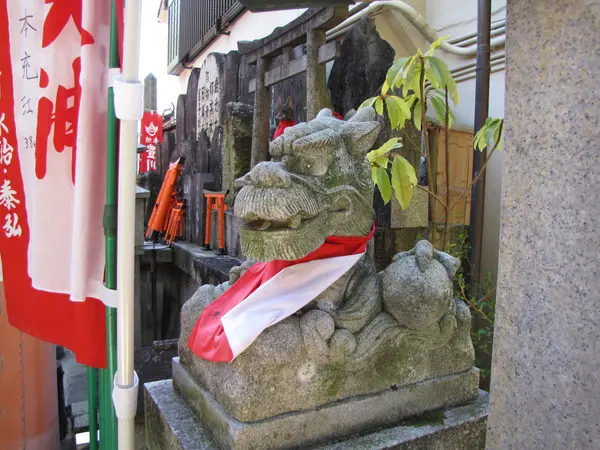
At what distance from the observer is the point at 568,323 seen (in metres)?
0.94

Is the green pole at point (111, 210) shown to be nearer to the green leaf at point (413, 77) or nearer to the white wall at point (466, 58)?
the green leaf at point (413, 77)

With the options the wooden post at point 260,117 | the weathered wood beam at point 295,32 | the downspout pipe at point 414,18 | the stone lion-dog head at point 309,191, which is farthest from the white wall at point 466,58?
the stone lion-dog head at point 309,191

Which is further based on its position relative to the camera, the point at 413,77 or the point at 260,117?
the point at 260,117

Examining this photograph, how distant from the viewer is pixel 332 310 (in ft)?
6.01

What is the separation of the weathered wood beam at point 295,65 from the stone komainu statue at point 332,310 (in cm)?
295

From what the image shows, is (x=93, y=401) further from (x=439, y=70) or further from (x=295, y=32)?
(x=295, y=32)

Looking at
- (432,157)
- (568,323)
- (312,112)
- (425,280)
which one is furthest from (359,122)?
(432,157)

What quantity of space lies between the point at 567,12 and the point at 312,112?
4.05 metres

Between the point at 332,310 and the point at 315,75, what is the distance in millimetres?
3650

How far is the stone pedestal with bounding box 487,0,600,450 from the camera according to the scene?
0.90 metres

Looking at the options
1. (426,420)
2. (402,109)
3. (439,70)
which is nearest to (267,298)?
(426,420)

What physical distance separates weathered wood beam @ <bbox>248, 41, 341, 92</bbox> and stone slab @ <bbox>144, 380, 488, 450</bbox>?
3.66m

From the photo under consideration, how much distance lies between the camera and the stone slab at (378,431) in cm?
175

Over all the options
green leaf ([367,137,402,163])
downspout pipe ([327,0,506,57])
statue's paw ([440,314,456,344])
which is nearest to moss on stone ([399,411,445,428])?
statue's paw ([440,314,456,344])
